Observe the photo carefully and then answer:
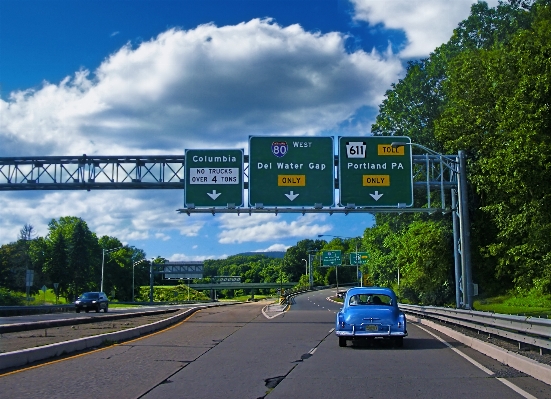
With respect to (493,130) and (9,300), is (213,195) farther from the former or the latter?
(9,300)

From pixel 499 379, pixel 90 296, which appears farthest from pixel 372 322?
pixel 90 296

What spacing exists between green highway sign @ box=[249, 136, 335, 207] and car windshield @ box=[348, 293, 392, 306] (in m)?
12.6

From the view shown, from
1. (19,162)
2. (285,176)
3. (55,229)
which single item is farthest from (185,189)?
(55,229)

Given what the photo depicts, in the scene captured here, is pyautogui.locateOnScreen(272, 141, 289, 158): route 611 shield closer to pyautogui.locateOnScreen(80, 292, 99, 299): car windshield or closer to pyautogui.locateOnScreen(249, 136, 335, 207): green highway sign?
pyautogui.locateOnScreen(249, 136, 335, 207): green highway sign

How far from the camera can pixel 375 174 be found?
31078 mm

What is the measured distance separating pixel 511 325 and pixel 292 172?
17.3 m

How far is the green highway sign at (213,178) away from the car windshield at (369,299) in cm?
1355

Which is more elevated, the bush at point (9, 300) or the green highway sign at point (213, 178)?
the green highway sign at point (213, 178)

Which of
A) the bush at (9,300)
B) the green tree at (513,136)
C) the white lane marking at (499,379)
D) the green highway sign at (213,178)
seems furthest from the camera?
the bush at (9,300)

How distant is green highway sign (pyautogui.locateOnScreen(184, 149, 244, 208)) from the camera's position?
3134 centimetres

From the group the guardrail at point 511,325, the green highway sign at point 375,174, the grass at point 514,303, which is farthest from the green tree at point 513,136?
→ the guardrail at point 511,325

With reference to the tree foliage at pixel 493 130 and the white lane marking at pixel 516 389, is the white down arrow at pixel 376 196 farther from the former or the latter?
the white lane marking at pixel 516 389

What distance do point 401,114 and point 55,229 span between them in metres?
102

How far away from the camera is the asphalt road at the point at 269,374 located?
1035 centimetres
